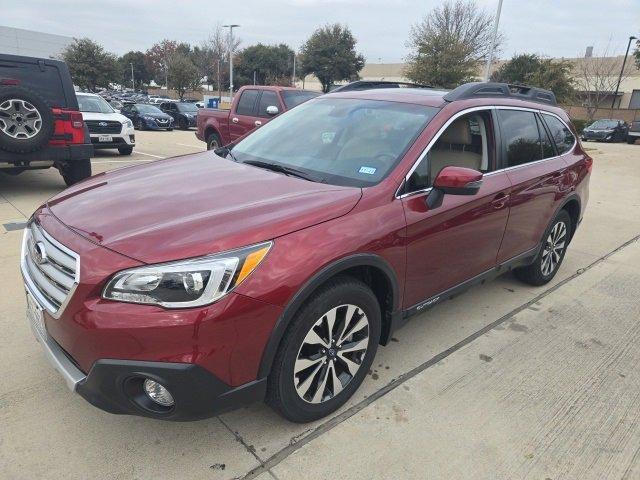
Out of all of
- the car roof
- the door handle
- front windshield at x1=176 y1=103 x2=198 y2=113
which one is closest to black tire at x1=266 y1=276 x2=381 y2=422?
the door handle

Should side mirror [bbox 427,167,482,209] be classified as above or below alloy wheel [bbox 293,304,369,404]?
above

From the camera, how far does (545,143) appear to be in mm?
4051

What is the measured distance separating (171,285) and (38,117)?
5.44 metres

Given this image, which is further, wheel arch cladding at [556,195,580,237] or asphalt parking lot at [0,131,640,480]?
wheel arch cladding at [556,195,580,237]

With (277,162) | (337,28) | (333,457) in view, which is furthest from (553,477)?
(337,28)

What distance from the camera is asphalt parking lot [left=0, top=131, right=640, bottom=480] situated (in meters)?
2.24

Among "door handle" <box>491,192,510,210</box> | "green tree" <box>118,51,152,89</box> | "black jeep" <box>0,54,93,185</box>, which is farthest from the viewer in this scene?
"green tree" <box>118,51,152,89</box>

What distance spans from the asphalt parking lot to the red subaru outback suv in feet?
0.88

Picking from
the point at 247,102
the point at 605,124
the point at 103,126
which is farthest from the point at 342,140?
the point at 605,124

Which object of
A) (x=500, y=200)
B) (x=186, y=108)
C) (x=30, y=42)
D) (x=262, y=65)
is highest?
(x=30, y=42)

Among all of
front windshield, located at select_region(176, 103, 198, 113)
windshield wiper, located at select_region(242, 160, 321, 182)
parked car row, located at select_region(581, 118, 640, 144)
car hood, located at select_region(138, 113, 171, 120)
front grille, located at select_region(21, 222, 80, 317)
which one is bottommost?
parked car row, located at select_region(581, 118, 640, 144)

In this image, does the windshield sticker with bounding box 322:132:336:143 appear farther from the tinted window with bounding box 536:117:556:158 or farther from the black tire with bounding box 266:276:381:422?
the tinted window with bounding box 536:117:556:158

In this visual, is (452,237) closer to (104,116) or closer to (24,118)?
(24,118)

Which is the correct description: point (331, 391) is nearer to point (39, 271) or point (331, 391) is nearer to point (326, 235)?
point (326, 235)
